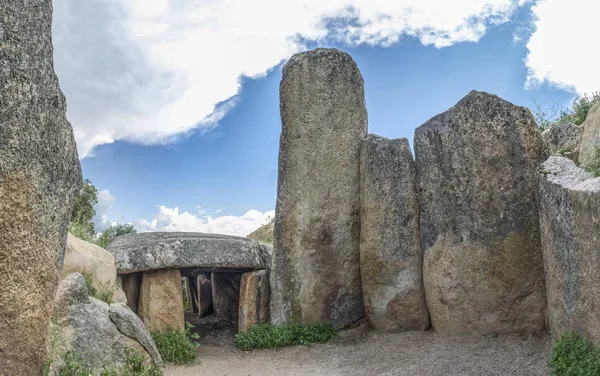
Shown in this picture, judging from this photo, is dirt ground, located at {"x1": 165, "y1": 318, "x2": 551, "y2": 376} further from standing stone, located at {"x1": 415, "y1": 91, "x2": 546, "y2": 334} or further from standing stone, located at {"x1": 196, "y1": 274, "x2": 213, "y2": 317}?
standing stone, located at {"x1": 196, "y1": 274, "x2": 213, "y2": 317}

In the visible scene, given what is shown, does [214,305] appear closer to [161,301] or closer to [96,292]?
[161,301]

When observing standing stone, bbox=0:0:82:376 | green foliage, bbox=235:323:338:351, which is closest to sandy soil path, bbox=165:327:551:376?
green foliage, bbox=235:323:338:351

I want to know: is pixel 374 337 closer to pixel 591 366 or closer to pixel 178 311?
pixel 178 311

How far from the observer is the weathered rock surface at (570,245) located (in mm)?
6586

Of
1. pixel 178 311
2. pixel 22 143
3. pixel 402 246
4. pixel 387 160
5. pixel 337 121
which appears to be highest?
pixel 337 121

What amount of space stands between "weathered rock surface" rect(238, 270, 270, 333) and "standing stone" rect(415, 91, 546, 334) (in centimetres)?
359

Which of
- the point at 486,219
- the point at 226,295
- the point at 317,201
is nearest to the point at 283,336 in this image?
the point at 317,201

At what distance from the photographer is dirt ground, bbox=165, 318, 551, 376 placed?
27.8 feet

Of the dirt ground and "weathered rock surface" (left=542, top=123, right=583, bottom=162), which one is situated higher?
"weathered rock surface" (left=542, top=123, right=583, bottom=162)

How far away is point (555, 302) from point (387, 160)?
414cm

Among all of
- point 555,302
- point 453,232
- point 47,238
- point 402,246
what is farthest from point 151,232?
point 555,302

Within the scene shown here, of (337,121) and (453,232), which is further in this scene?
(337,121)

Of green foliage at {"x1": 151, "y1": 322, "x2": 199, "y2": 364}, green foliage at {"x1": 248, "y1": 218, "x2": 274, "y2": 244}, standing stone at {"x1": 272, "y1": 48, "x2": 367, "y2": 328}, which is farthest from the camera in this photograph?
green foliage at {"x1": 248, "y1": 218, "x2": 274, "y2": 244}

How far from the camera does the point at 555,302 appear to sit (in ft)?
26.2
